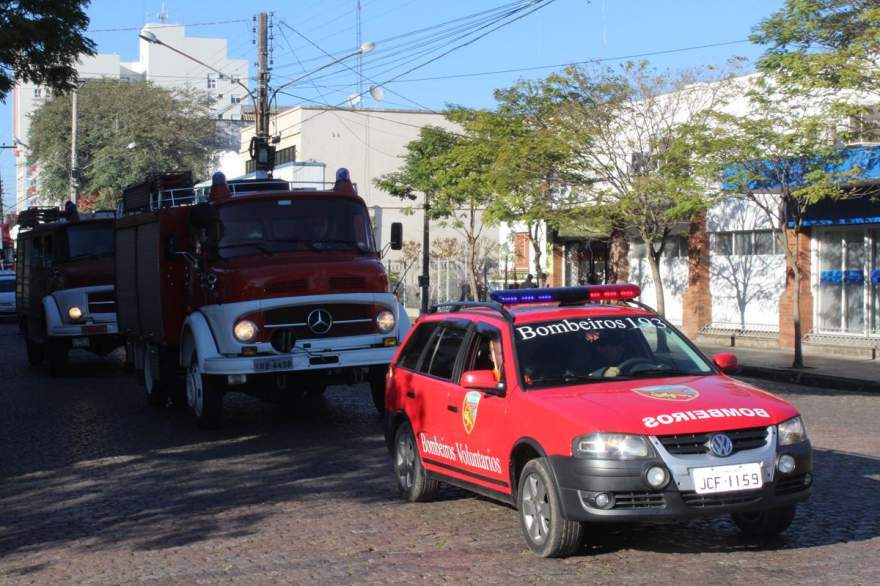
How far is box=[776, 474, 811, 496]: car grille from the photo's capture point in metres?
7.08

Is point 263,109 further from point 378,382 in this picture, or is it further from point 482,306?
point 482,306

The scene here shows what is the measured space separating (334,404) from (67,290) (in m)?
7.46

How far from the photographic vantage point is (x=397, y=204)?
194 feet

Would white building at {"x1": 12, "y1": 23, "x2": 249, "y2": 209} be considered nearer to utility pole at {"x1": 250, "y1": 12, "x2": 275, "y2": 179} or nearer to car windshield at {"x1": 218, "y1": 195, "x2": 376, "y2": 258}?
utility pole at {"x1": 250, "y1": 12, "x2": 275, "y2": 179}

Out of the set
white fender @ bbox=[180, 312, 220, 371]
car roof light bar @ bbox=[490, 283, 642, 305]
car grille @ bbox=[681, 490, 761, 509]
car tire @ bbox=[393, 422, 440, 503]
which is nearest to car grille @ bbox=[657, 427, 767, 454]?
car grille @ bbox=[681, 490, 761, 509]

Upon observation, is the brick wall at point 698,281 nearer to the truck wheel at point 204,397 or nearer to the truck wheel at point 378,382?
the truck wheel at point 378,382

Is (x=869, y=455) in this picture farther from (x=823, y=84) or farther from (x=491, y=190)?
(x=491, y=190)

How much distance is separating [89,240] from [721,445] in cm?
1754

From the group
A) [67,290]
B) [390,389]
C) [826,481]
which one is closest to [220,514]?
[390,389]

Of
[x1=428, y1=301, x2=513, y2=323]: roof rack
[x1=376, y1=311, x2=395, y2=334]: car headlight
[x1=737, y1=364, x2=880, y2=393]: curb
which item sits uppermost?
[x1=428, y1=301, x2=513, y2=323]: roof rack

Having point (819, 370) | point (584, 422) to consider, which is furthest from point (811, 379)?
point (584, 422)

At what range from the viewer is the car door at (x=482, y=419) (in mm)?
7898

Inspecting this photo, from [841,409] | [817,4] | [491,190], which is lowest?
[841,409]

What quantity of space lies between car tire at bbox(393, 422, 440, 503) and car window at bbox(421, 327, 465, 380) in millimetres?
566
